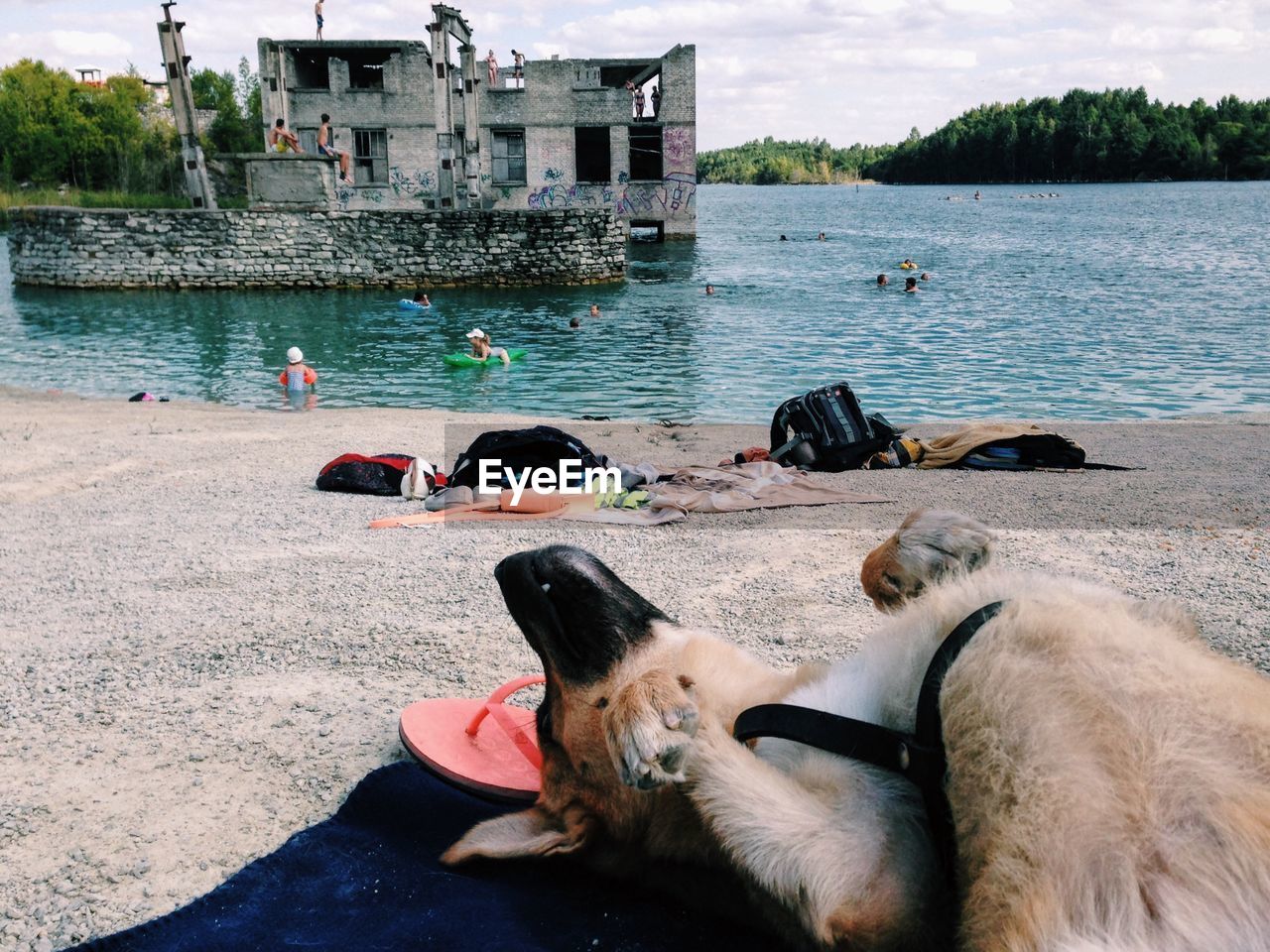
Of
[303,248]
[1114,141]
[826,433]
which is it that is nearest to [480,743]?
[826,433]

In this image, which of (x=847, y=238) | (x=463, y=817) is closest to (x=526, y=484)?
(x=463, y=817)

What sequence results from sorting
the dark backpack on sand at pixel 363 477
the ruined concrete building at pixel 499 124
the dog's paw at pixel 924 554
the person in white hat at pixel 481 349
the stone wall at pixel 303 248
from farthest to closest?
the ruined concrete building at pixel 499 124 < the stone wall at pixel 303 248 < the person in white hat at pixel 481 349 < the dark backpack on sand at pixel 363 477 < the dog's paw at pixel 924 554

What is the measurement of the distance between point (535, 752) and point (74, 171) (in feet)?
243

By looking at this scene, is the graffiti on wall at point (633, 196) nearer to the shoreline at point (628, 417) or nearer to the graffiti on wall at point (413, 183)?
the graffiti on wall at point (413, 183)

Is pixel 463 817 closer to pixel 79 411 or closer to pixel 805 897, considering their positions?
pixel 805 897

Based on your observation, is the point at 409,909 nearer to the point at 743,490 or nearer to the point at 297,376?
the point at 743,490

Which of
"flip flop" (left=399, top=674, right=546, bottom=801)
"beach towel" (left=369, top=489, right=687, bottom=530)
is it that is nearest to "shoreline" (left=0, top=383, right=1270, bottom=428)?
"beach towel" (left=369, top=489, right=687, bottom=530)

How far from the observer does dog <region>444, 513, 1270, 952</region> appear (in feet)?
5.44

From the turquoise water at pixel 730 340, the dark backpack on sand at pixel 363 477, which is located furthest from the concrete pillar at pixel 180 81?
the dark backpack on sand at pixel 363 477

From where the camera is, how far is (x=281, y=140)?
120 ft

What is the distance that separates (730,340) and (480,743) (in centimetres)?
2191

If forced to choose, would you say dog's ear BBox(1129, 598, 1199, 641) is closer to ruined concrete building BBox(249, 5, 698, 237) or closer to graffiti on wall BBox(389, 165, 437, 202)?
ruined concrete building BBox(249, 5, 698, 237)

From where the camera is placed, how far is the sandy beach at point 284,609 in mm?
2859

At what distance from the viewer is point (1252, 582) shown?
4.77 meters
